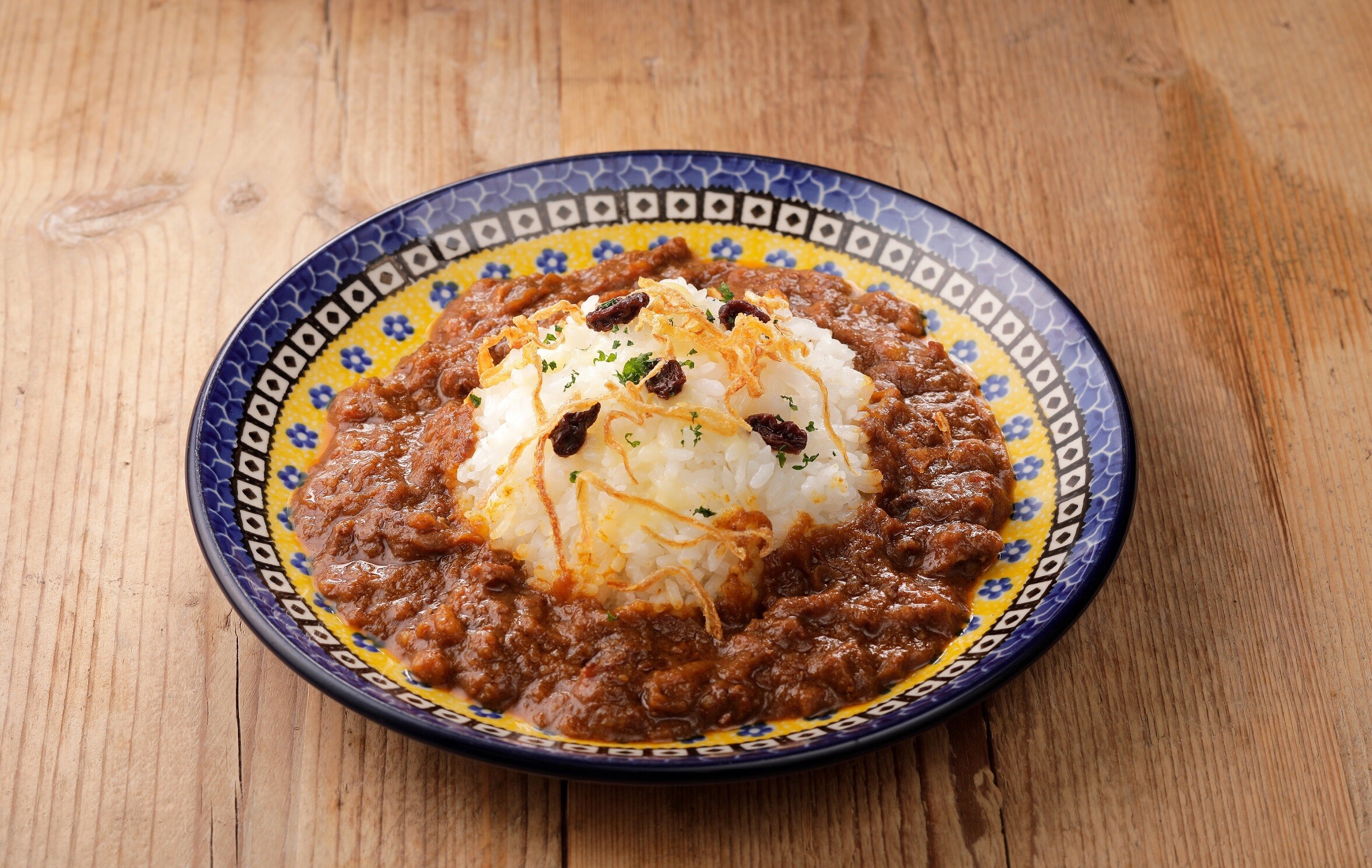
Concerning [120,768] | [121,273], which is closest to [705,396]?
[120,768]

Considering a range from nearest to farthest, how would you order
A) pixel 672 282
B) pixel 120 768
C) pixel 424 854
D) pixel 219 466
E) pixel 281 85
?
pixel 424 854 → pixel 120 768 → pixel 219 466 → pixel 672 282 → pixel 281 85

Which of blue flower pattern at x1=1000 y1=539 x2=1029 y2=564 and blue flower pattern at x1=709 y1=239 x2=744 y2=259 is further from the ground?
blue flower pattern at x1=709 y1=239 x2=744 y2=259

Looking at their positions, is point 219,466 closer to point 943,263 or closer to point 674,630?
point 674,630

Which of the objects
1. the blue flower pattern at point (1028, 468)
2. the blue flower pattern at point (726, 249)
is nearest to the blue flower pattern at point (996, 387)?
the blue flower pattern at point (1028, 468)

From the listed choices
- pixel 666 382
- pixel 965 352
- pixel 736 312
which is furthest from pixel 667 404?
pixel 965 352

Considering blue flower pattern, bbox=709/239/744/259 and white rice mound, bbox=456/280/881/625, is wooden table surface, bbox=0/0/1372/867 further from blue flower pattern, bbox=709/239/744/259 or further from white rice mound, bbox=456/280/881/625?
blue flower pattern, bbox=709/239/744/259

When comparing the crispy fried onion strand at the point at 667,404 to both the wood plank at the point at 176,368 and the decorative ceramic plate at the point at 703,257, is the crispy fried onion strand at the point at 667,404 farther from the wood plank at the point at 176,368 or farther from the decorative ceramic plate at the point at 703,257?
the wood plank at the point at 176,368

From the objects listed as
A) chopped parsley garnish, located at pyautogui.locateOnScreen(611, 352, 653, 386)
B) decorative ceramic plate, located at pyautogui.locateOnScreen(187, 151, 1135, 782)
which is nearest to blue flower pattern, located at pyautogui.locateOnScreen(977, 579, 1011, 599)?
decorative ceramic plate, located at pyautogui.locateOnScreen(187, 151, 1135, 782)
